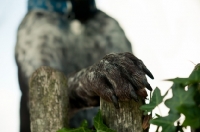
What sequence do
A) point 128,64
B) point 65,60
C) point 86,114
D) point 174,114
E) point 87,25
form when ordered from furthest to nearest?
point 87,25 < point 65,60 < point 86,114 < point 128,64 < point 174,114

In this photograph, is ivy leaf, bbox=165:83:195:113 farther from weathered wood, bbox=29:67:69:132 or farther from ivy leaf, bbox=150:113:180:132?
weathered wood, bbox=29:67:69:132

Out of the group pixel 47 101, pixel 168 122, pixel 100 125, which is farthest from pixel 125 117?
pixel 47 101

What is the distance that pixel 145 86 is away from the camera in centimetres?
80

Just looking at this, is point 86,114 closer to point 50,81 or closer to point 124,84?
point 50,81

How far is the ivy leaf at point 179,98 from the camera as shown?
0.49m

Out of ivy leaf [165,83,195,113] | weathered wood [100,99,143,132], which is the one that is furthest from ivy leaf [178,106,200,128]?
weathered wood [100,99,143,132]

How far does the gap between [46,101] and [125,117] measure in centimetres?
37

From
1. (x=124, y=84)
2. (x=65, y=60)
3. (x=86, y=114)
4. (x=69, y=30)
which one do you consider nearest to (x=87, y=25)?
(x=69, y=30)

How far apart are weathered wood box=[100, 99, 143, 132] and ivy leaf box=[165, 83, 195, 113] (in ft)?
0.70

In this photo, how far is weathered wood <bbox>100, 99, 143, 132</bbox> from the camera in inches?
28.9

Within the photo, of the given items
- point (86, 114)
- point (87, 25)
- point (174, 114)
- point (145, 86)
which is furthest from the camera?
point (87, 25)

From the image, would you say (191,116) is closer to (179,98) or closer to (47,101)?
(179,98)

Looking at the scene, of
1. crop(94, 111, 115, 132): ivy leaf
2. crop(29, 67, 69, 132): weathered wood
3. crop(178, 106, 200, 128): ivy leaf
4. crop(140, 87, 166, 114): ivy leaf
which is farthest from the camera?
crop(29, 67, 69, 132): weathered wood

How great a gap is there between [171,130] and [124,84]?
37 cm
